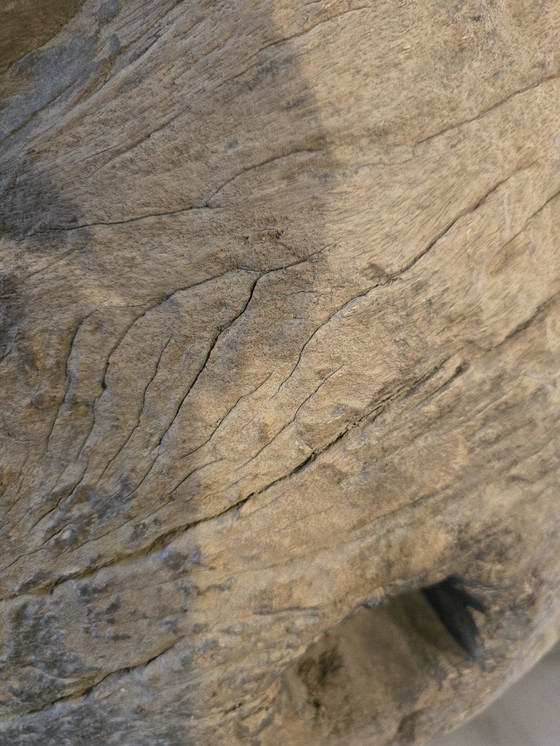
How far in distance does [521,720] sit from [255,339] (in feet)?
7.85

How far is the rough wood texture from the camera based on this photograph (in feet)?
4.03

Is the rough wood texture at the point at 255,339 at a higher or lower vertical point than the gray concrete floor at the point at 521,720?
higher

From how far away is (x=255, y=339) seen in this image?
1.37m

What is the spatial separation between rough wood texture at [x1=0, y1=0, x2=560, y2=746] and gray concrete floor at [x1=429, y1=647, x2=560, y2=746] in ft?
3.81

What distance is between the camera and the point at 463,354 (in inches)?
56.9

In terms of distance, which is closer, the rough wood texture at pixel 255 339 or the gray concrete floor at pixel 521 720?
the rough wood texture at pixel 255 339

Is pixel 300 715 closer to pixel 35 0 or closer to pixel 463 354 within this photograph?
pixel 463 354

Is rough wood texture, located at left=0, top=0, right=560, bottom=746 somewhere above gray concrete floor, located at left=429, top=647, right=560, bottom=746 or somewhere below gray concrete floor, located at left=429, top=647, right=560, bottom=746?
above

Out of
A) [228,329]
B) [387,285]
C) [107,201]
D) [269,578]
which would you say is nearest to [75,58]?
[107,201]

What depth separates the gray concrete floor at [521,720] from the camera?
2.58m

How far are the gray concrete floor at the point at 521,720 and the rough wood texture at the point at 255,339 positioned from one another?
116 cm

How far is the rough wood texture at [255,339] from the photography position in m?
1.23

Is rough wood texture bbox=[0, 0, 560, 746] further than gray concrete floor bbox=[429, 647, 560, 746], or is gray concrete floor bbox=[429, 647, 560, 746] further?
gray concrete floor bbox=[429, 647, 560, 746]

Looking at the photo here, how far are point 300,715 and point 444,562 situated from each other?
686 mm
